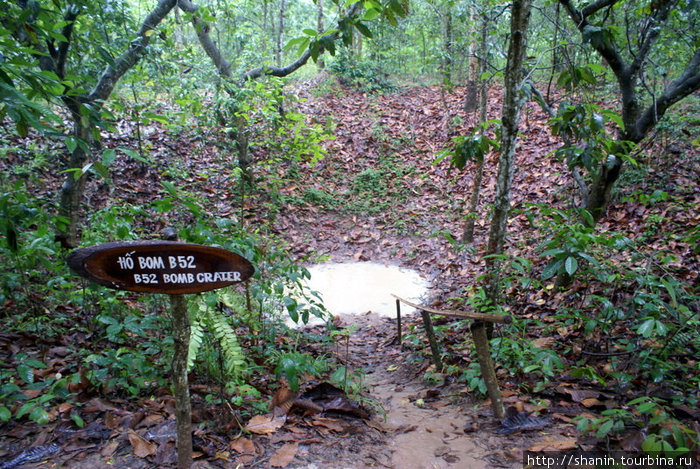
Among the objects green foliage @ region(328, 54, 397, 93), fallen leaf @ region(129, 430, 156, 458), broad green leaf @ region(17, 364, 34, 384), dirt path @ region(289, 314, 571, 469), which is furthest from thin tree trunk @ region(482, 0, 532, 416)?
green foliage @ region(328, 54, 397, 93)

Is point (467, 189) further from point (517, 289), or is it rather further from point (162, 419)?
point (162, 419)

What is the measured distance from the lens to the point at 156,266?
198cm

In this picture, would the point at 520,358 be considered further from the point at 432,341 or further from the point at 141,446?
the point at 141,446

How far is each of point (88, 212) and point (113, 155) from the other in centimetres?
474

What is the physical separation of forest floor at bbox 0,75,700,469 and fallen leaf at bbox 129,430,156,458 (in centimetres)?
1

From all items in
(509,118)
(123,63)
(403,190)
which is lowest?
(509,118)

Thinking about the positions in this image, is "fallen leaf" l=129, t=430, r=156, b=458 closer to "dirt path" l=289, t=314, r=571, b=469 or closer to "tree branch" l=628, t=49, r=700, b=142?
Result: "dirt path" l=289, t=314, r=571, b=469

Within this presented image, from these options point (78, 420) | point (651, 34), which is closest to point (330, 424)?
point (78, 420)

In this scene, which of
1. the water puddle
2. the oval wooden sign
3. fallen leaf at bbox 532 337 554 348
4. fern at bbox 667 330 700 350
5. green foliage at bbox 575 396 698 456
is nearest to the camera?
green foliage at bbox 575 396 698 456

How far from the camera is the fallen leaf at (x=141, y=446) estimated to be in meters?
2.31

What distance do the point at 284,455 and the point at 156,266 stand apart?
4.34 feet

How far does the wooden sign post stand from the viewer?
1.92 meters

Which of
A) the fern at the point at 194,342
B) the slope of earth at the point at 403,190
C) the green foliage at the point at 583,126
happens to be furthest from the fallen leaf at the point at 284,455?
the slope of earth at the point at 403,190

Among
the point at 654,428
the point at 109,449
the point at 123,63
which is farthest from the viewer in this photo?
the point at 123,63
